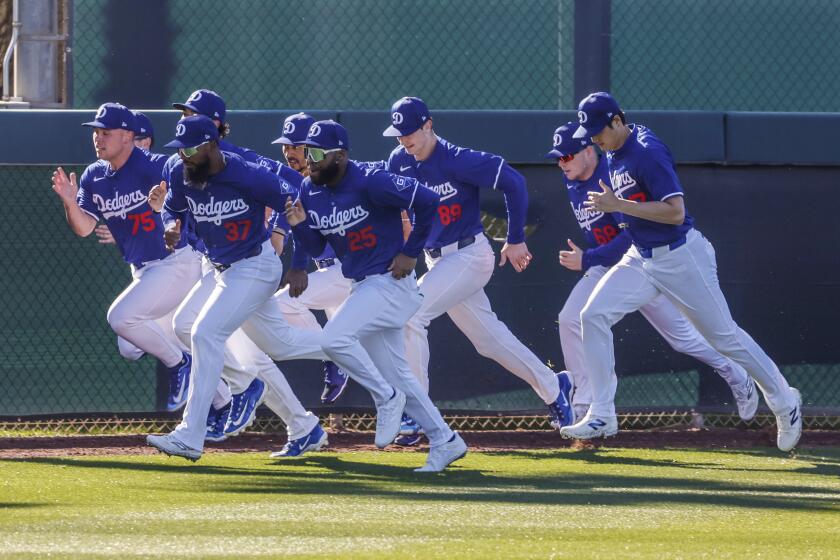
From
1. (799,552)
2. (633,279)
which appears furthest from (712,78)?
(799,552)

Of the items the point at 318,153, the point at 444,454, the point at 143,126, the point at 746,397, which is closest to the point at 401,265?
the point at 318,153

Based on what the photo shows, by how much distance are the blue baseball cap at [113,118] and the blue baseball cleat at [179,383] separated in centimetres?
132

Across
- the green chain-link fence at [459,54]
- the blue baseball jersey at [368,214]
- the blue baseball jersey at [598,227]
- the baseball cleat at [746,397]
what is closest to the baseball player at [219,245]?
the blue baseball jersey at [368,214]

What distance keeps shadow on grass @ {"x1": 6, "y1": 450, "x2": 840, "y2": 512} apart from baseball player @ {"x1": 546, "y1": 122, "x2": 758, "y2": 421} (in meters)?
0.95

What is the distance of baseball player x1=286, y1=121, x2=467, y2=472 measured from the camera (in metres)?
7.22

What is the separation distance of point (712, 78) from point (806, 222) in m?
1.95

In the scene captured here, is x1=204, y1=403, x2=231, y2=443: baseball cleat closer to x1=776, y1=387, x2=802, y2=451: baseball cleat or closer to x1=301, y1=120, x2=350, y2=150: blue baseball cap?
x1=301, y1=120, x2=350, y2=150: blue baseball cap

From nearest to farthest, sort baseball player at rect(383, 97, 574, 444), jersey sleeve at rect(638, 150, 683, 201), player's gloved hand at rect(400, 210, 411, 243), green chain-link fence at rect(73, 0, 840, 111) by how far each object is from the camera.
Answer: jersey sleeve at rect(638, 150, 683, 201) → player's gloved hand at rect(400, 210, 411, 243) → baseball player at rect(383, 97, 574, 444) → green chain-link fence at rect(73, 0, 840, 111)

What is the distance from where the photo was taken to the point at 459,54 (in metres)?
11.0

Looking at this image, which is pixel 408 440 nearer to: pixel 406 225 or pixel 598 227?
pixel 406 225

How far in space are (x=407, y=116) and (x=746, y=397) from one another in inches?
97.6

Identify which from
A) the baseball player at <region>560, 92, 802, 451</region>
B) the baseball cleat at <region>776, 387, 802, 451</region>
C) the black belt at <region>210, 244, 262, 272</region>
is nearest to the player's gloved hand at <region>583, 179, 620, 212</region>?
the baseball player at <region>560, 92, 802, 451</region>

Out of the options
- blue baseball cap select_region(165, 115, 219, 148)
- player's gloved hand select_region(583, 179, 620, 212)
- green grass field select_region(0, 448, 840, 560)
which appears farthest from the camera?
player's gloved hand select_region(583, 179, 620, 212)

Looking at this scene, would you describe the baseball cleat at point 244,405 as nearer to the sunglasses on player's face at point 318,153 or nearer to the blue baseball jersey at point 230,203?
the blue baseball jersey at point 230,203
